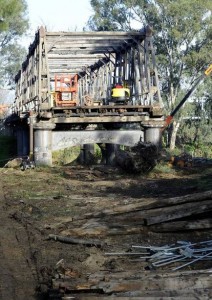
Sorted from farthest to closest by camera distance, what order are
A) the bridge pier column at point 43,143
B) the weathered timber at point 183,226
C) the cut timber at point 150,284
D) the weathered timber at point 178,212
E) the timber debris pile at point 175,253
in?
the bridge pier column at point 43,143 → the weathered timber at point 178,212 → the weathered timber at point 183,226 → the timber debris pile at point 175,253 → the cut timber at point 150,284

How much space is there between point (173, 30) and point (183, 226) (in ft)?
97.5

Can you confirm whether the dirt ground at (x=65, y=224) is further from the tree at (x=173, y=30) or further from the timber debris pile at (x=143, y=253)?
the tree at (x=173, y=30)

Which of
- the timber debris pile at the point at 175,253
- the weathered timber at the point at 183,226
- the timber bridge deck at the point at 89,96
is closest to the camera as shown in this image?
the timber debris pile at the point at 175,253

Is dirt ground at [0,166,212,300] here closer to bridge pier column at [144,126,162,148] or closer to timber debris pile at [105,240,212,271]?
timber debris pile at [105,240,212,271]

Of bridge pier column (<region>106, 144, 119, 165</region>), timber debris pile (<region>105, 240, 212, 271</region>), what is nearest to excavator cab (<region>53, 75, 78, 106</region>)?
bridge pier column (<region>106, 144, 119, 165</region>)

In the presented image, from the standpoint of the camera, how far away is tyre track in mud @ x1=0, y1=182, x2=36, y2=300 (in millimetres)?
6301

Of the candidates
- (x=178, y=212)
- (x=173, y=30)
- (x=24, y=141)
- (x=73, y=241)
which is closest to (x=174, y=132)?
(x=173, y=30)

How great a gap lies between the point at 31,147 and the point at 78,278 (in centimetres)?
1410

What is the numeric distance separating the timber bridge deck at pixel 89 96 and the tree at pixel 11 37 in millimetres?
13663

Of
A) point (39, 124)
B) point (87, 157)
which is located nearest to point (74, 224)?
point (39, 124)

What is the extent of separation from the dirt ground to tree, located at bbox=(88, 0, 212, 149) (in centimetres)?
2103

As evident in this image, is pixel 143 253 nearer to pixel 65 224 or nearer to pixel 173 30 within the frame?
pixel 65 224

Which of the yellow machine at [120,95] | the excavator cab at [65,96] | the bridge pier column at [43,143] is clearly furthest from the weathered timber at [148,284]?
the excavator cab at [65,96]

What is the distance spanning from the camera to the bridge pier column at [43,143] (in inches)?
779
